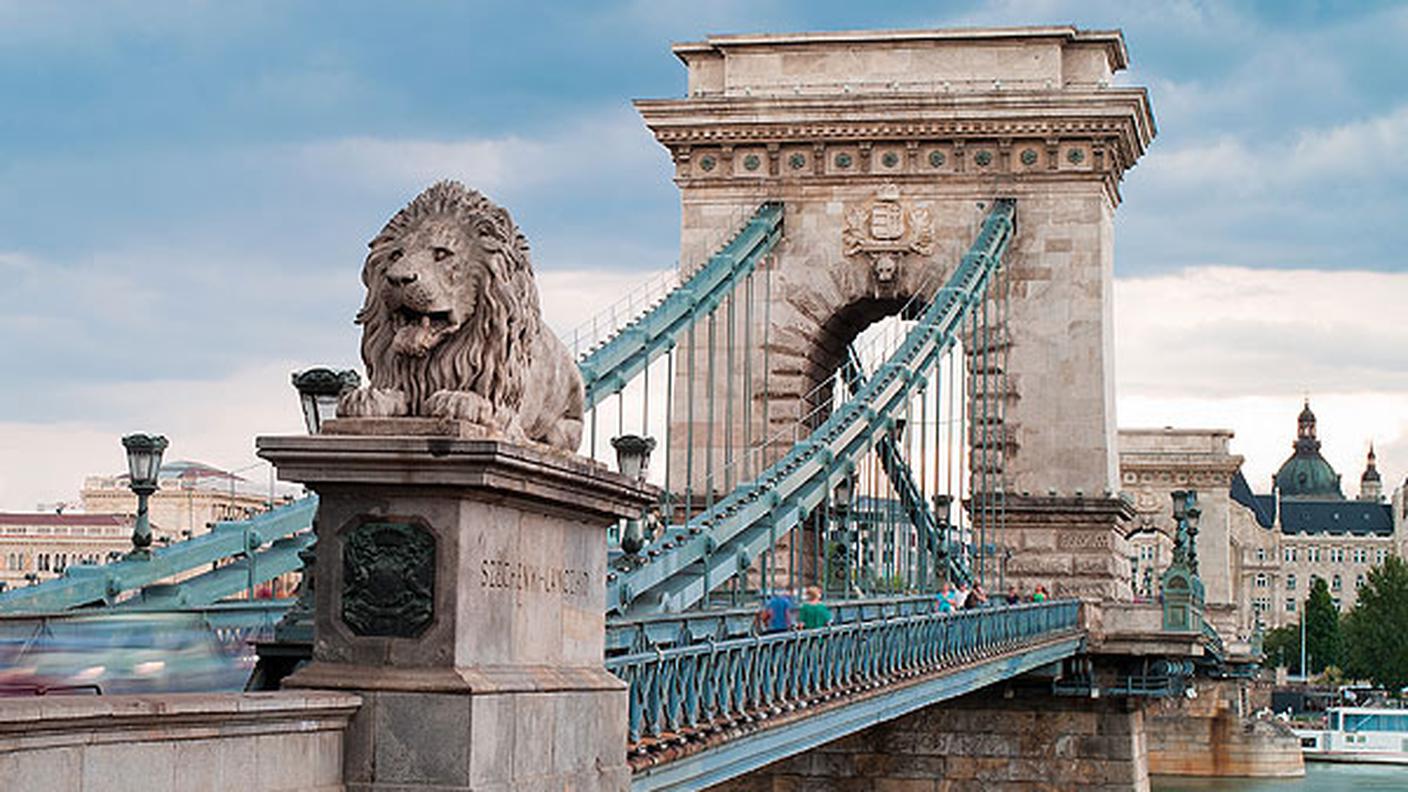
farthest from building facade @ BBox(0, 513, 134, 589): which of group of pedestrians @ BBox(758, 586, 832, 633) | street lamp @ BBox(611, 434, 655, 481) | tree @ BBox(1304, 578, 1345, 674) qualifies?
tree @ BBox(1304, 578, 1345, 674)

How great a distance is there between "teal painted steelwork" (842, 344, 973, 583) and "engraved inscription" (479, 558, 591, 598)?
27.9m

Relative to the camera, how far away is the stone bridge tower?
4347cm

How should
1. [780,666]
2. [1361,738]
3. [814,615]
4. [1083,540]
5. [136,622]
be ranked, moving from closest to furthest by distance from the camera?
[136,622], [780,666], [814,615], [1083,540], [1361,738]

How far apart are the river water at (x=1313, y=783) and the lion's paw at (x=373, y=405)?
7198 cm

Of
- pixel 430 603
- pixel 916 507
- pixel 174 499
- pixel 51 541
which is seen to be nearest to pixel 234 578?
pixel 430 603

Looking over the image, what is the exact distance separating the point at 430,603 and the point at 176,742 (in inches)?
71.3

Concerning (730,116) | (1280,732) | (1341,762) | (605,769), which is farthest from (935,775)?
(1341,762)

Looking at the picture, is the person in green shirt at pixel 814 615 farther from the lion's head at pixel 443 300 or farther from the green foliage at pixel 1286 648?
the green foliage at pixel 1286 648

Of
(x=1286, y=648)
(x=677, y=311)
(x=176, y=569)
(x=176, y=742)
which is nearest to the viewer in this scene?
(x=176, y=742)

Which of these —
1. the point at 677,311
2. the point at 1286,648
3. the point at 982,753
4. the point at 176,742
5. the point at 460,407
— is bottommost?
the point at 982,753

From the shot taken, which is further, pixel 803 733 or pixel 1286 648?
pixel 1286 648

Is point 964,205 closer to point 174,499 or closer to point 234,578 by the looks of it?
point 234,578

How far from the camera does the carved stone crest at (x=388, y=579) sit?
11.0 metres

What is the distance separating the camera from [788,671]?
2141 cm
